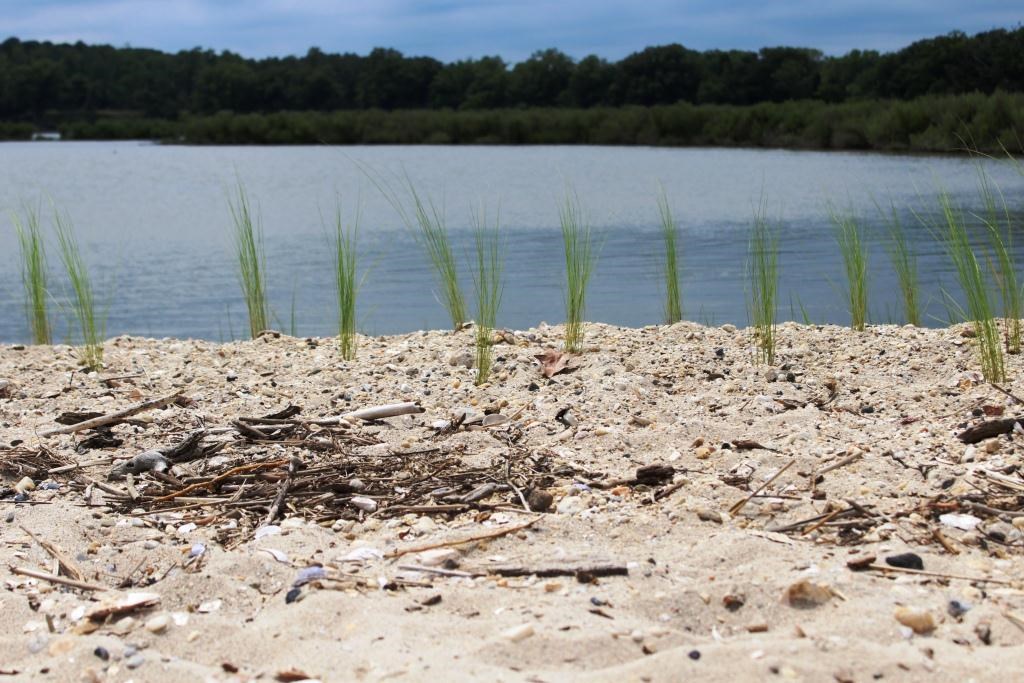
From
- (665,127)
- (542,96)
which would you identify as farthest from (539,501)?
(542,96)

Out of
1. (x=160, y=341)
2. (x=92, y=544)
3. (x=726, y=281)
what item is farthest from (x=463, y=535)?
(x=726, y=281)

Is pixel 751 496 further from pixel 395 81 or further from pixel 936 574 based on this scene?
pixel 395 81

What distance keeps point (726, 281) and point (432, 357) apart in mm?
3698

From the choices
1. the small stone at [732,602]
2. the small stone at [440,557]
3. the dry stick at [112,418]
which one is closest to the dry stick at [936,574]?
the small stone at [732,602]

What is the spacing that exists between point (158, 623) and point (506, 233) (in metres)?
5.64

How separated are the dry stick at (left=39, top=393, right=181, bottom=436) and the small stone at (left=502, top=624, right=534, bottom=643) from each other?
1.77 m

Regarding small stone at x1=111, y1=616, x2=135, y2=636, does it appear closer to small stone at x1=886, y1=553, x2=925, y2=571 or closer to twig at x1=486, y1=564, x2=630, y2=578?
twig at x1=486, y1=564, x2=630, y2=578

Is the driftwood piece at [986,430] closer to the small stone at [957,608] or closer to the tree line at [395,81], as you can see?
the small stone at [957,608]

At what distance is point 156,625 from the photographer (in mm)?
1711

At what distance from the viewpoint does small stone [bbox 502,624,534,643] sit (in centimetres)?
161

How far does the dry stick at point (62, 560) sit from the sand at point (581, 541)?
0.04ft

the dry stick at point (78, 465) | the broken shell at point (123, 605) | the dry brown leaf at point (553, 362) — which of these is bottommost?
the broken shell at point (123, 605)

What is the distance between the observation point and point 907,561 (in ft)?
5.99

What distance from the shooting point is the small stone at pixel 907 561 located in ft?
5.98
